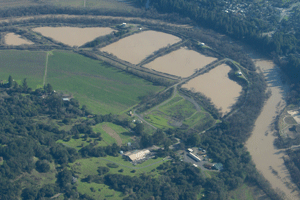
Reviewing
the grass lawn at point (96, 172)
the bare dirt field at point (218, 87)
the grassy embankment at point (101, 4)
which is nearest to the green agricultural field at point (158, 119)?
the grass lawn at point (96, 172)

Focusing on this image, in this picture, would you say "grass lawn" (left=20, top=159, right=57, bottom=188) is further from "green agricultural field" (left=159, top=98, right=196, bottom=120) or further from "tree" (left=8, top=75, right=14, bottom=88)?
"tree" (left=8, top=75, right=14, bottom=88)

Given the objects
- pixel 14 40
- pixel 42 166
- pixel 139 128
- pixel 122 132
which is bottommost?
pixel 42 166

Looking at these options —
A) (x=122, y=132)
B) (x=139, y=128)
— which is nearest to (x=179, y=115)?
(x=139, y=128)

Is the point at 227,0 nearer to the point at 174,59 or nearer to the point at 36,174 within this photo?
the point at 174,59

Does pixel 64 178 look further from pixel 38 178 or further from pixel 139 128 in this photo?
pixel 139 128

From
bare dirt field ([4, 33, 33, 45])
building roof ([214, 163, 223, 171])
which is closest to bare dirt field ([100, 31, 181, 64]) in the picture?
bare dirt field ([4, 33, 33, 45])

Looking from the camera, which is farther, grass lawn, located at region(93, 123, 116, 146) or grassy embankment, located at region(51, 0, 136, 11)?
grassy embankment, located at region(51, 0, 136, 11)
